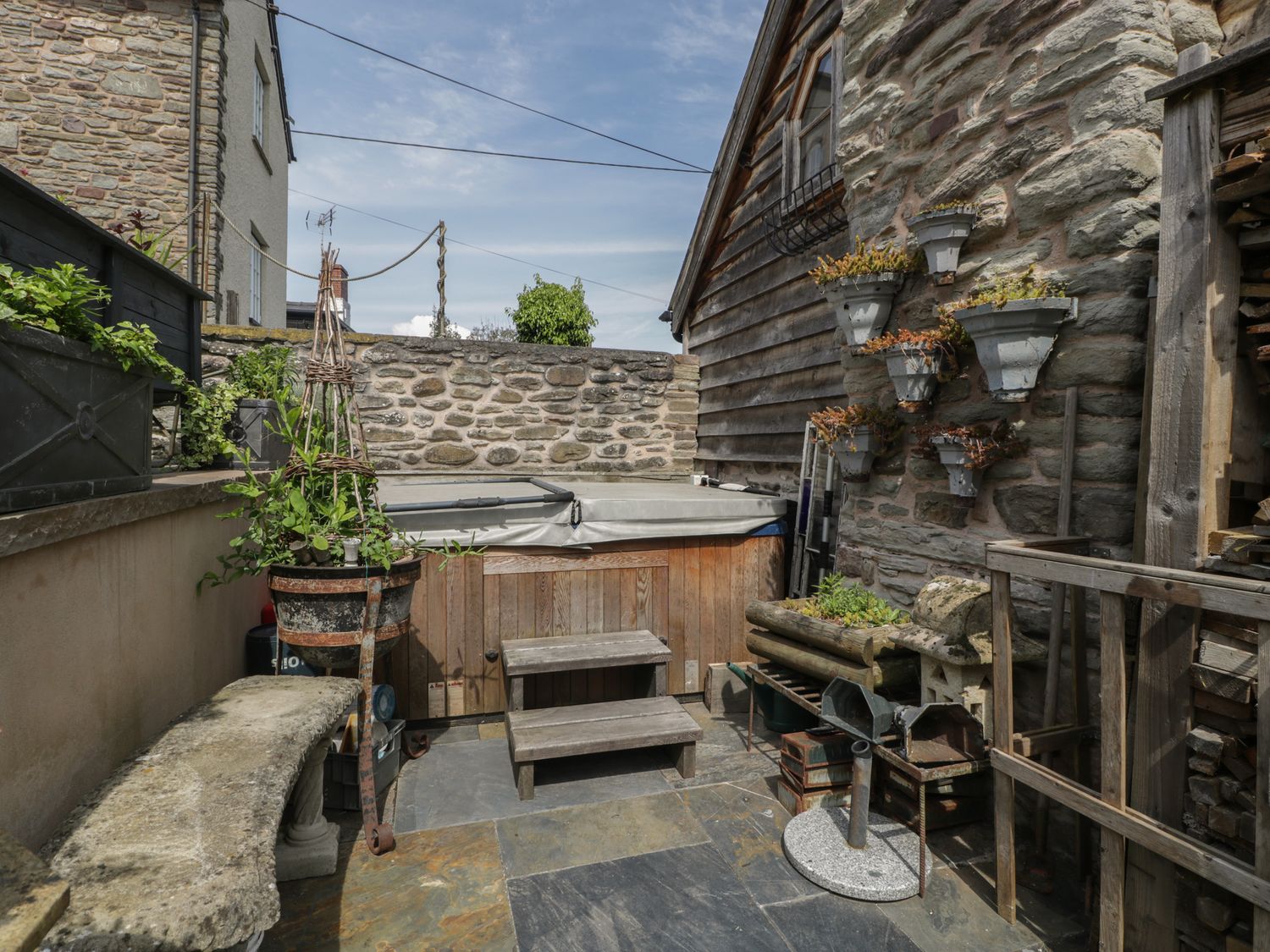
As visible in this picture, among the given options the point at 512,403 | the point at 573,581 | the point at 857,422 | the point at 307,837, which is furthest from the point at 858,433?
the point at 512,403

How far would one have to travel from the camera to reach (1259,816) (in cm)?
166

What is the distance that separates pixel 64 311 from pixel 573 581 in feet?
9.26

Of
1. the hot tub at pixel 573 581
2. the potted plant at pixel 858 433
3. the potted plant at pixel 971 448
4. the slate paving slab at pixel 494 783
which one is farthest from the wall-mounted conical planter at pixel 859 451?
the slate paving slab at pixel 494 783

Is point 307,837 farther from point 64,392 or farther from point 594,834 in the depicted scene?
point 64,392

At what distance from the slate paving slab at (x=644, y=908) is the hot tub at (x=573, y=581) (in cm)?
148

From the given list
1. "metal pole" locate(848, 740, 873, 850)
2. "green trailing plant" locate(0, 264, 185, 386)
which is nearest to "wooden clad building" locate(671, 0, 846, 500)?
"metal pole" locate(848, 740, 873, 850)

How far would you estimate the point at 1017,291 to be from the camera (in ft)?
8.57

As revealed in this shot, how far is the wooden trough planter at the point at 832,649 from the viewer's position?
310cm

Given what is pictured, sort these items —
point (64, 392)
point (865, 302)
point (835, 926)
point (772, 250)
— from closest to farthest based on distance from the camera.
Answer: point (64, 392)
point (835, 926)
point (865, 302)
point (772, 250)

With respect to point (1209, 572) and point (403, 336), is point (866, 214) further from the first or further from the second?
point (403, 336)

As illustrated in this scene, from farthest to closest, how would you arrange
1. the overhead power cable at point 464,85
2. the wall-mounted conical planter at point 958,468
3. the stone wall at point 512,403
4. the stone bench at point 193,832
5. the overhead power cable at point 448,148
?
the overhead power cable at point 448,148 → the overhead power cable at point 464,85 → the stone wall at point 512,403 → the wall-mounted conical planter at point 958,468 → the stone bench at point 193,832

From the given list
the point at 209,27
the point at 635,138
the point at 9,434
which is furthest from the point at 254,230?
the point at 9,434

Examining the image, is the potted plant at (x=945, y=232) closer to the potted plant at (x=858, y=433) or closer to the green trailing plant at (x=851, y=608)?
the potted plant at (x=858, y=433)

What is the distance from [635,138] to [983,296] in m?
7.97
